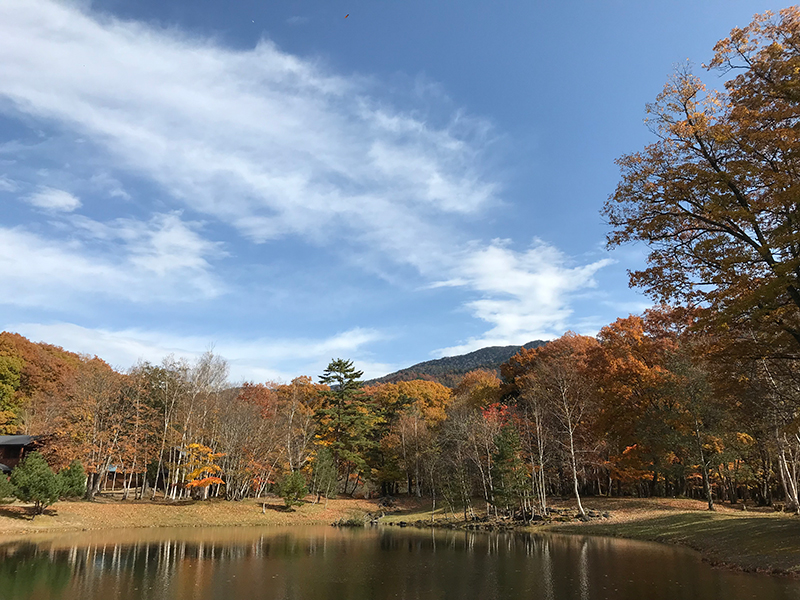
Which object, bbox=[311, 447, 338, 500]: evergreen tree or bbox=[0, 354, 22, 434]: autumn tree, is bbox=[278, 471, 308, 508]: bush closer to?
bbox=[311, 447, 338, 500]: evergreen tree

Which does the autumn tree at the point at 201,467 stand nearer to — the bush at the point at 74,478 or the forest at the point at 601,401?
the forest at the point at 601,401

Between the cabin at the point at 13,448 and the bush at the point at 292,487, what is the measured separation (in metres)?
18.9

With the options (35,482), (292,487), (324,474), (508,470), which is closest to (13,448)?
(35,482)

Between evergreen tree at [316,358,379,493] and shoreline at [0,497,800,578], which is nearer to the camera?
shoreline at [0,497,800,578]

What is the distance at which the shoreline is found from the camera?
14945mm

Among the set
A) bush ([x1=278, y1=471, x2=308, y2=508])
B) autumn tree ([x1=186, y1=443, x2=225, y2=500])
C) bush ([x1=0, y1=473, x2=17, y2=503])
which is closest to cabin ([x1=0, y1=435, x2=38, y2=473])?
autumn tree ([x1=186, y1=443, x2=225, y2=500])

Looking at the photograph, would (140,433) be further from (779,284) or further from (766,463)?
(766,463)

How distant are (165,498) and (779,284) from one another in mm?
38993

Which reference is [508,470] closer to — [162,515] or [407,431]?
[407,431]

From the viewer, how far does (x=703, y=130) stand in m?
12.7

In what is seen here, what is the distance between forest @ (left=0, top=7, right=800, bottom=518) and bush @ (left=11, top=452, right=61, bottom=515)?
6738mm

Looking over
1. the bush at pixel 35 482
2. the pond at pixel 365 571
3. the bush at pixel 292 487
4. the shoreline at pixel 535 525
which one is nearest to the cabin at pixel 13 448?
the shoreline at pixel 535 525

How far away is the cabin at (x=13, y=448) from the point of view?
3634cm

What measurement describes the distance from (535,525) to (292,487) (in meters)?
18.1
